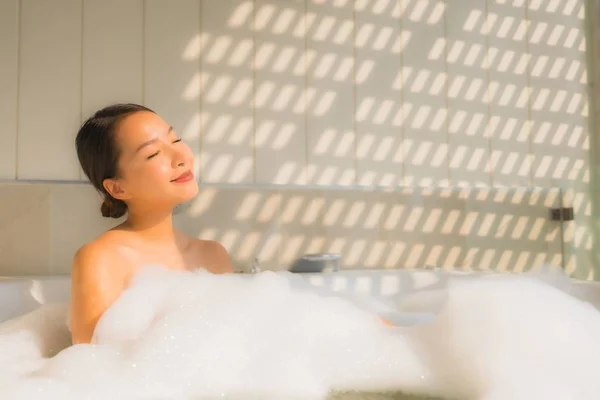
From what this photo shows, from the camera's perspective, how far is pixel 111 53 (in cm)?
188

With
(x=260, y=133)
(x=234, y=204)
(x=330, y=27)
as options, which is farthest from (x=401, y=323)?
(x=330, y=27)

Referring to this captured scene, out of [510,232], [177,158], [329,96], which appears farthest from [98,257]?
[510,232]

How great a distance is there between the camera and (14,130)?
1805mm

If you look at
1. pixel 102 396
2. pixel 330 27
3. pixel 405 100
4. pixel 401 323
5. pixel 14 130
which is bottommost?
pixel 401 323

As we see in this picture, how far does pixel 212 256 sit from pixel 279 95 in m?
0.83

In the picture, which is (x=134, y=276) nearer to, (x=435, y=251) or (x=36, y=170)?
(x=36, y=170)

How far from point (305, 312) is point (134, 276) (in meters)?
0.40

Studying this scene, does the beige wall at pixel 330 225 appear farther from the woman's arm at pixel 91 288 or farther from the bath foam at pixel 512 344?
the bath foam at pixel 512 344

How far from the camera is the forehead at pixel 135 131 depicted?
1214 mm

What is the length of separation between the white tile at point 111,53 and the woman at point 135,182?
636 mm

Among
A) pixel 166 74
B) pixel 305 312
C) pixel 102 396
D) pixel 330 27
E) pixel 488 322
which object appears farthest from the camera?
pixel 330 27

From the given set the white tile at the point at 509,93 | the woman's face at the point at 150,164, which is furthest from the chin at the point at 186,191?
the white tile at the point at 509,93

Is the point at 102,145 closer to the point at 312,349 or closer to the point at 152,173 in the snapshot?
the point at 152,173

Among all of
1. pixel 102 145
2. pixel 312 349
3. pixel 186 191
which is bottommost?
pixel 312 349
